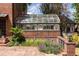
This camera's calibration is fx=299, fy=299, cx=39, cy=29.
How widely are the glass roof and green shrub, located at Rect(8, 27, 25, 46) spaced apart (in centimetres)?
57

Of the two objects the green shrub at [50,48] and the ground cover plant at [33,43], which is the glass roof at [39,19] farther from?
the green shrub at [50,48]

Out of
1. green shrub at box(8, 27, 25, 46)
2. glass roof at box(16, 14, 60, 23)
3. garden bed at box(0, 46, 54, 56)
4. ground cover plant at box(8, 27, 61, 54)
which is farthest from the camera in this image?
glass roof at box(16, 14, 60, 23)

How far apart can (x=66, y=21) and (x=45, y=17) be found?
→ 1249 mm

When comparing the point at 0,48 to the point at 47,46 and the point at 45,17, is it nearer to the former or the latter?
the point at 47,46

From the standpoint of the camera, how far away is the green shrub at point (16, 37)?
8.84m

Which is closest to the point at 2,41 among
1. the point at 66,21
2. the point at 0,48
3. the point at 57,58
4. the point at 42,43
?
the point at 0,48

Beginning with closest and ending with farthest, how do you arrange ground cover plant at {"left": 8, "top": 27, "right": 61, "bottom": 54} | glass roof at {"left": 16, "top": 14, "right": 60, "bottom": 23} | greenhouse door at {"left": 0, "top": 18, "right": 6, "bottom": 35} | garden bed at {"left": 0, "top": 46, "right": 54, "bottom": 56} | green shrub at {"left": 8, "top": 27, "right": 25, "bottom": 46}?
garden bed at {"left": 0, "top": 46, "right": 54, "bottom": 56} < ground cover plant at {"left": 8, "top": 27, "right": 61, "bottom": 54} < green shrub at {"left": 8, "top": 27, "right": 25, "bottom": 46} < greenhouse door at {"left": 0, "top": 18, "right": 6, "bottom": 35} < glass roof at {"left": 16, "top": 14, "right": 60, "bottom": 23}

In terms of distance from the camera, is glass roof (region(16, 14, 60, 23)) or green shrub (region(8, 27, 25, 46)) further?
glass roof (region(16, 14, 60, 23))

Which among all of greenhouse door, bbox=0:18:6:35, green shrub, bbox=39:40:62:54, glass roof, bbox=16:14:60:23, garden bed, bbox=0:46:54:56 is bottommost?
garden bed, bbox=0:46:54:56

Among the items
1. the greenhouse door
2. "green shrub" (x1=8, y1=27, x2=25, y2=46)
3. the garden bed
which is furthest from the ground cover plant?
the greenhouse door

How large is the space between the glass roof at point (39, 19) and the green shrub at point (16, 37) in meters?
0.57

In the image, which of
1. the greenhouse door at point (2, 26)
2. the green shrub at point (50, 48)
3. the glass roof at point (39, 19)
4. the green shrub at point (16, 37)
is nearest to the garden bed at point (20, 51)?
the green shrub at point (50, 48)

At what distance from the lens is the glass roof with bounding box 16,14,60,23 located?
9606 millimetres

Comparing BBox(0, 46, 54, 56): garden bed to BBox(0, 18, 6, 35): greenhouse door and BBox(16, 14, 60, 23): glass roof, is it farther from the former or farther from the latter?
BBox(16, 14, 60, 23): glass roof
